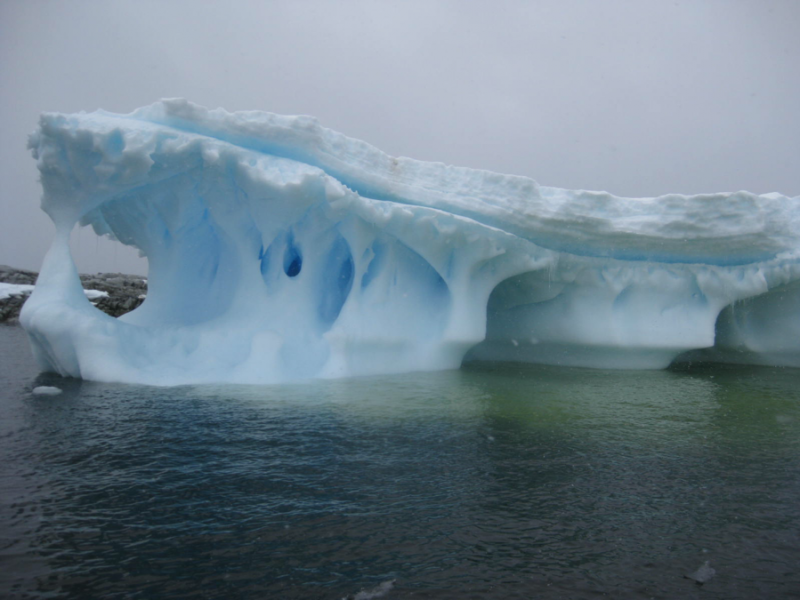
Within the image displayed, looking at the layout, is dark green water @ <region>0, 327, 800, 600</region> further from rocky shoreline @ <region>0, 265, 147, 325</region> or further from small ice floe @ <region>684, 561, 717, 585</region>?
rocky shoreline @ <region>0, 265, 147, 325</region>

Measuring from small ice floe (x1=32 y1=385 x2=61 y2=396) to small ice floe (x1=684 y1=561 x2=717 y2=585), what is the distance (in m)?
4.81

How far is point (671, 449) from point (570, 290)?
15.7 feet

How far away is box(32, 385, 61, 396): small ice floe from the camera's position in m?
4.66

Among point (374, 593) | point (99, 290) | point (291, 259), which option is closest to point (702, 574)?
point (374, 593)

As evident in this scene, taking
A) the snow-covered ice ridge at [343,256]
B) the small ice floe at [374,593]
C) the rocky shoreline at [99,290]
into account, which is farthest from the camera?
the rocky shoreline at [99,290]

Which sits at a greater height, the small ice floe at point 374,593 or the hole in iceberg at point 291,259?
the hole in iceberg at point 291,259

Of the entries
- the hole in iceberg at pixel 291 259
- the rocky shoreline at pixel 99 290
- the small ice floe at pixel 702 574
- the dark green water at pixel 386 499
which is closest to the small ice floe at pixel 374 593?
the dark green water at pixel 386 499

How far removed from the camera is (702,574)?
200 centimetres

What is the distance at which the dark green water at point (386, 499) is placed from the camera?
1.91m

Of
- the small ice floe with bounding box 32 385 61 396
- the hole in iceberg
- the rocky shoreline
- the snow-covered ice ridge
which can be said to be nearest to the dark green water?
the small ice floe with bounding box 32 385 61 396

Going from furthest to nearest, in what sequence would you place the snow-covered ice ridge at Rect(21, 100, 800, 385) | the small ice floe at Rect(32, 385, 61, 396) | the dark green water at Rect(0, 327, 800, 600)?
1. the snow-covered ice ridge at Rect(21, 100, 800, 385)
2. the small ice floe at Rect(32, 385, 61, 396)
3. the dark green water at Rect(0, 327, 800, 600)

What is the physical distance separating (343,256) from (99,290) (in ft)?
49.1

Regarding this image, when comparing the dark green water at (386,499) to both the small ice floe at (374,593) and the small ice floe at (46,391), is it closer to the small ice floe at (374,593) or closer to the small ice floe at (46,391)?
the small ice floe at (374,593)

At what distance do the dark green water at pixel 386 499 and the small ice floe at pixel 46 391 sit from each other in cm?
15
